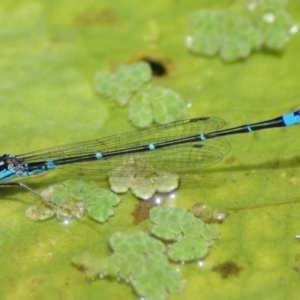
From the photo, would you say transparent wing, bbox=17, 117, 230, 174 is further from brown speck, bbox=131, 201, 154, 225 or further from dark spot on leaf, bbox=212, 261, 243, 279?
dark spot on leaf, bbox=212, 261, 243, 279

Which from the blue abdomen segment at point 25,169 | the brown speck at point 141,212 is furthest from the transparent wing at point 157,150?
the brown speck at point 141,212

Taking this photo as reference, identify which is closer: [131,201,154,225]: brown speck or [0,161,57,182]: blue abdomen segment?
[131,201,154,225]: brown speck

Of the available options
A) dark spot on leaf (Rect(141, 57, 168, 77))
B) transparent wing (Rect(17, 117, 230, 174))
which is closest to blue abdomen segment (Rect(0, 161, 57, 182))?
transparent wing (Rect(17, 117, 230, 174))

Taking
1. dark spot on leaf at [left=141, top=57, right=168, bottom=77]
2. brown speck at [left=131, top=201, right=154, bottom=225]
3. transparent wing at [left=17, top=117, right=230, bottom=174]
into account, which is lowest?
brown speck at [left=131, top=201, right=154, bottom=225]

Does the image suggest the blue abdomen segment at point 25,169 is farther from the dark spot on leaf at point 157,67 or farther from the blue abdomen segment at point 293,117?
the blue abdomen segment at point 293,117

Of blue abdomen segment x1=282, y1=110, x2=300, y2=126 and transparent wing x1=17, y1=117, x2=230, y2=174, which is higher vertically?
transparent wing x1=17, y1=117, x2=230, y2=174

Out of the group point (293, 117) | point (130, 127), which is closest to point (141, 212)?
point (130, 127)

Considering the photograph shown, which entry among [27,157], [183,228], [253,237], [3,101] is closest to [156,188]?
[183,228]

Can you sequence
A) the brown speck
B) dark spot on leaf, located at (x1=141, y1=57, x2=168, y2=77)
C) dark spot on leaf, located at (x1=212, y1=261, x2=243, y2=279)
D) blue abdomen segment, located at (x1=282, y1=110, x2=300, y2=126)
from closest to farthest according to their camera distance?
dark spot on leaf, located at (x1=212, y1=261, x2=243, y2=279), the brown speck, blue abdomen segment, located at (x1=282, y1=110, x2=300, y2=126), dark spot on leaf, located at (x1=141, y1=57, x2=168, y2=77)
